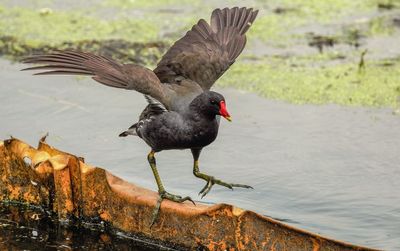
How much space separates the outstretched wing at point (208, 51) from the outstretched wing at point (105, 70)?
38 cm

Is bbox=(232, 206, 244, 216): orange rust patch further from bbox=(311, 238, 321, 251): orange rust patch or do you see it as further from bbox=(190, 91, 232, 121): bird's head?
bbox=(190, 91, 232, 121): bird's head

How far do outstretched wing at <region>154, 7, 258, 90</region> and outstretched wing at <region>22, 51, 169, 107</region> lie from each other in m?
0.38

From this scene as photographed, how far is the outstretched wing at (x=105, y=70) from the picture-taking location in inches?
161

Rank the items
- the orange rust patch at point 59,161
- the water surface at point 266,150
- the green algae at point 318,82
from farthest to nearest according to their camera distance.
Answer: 1. the green algae at point 318,82
2. the water surface at point 266,150
3. the orange rust patch at point 59,161

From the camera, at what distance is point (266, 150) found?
539 centimetres

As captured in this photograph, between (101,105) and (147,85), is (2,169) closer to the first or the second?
(147,85)

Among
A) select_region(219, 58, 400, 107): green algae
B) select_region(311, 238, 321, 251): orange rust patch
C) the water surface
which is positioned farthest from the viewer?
select_region(219, 58, 400, 107): green algae

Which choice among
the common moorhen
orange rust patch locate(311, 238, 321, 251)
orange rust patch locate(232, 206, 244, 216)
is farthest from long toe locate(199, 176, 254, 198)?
orange rust patch locate(311, 238, 321, 251)

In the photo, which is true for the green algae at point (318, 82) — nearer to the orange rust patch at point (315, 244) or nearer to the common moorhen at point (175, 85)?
the common moorhen at point (175, 85)

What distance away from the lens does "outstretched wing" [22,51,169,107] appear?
4082 mm

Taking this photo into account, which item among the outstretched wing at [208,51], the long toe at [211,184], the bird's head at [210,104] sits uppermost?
the outstretched wing at [208,51]

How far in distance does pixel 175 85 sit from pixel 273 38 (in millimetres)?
3038

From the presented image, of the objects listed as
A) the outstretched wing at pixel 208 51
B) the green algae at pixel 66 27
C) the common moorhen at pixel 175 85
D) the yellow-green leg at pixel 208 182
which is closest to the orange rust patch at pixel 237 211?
the common moorhen at pixel 175 85

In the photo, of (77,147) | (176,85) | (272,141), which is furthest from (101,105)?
(176,85)
